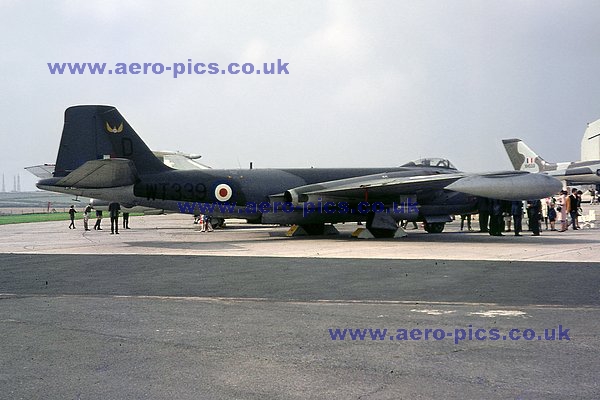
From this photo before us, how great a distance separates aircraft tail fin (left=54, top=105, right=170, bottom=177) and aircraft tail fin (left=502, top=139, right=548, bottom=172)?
54395mm

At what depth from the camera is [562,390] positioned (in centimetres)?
515

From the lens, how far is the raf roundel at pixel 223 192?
Answer: 949 inches

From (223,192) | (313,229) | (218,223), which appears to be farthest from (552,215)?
(218,223)

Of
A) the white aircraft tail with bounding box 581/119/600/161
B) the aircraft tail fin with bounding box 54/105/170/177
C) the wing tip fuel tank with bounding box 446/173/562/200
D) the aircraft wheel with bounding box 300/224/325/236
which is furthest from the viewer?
the white aircraft tail with bounding box 581/119/600/161

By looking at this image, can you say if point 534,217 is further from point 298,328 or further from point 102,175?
point 298,328

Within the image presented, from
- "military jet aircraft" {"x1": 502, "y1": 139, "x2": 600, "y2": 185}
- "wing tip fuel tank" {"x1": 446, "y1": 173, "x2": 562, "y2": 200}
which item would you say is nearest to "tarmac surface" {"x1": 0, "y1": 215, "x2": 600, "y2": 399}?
"wing tip fuel tank" {"x1": 446, "y1": 173, "x2": 562, "y2": 200}

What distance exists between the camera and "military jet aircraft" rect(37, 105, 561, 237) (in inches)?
838

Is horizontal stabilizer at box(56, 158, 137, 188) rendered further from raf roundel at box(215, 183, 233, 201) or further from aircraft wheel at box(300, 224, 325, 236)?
aircraft wheel at box(300, 224, 325, 236)

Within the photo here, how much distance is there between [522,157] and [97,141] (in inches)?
2263

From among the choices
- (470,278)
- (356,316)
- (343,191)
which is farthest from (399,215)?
(356,316)

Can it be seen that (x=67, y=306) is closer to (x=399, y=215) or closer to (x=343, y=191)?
(x=343, y=191)

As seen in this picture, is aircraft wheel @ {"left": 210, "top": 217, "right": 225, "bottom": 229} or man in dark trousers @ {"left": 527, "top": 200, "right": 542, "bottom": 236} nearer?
man in dark trousers @ {"left": 527, "top": 200, "right": 542, "bottom": 236}

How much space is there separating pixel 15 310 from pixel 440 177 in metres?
16.3

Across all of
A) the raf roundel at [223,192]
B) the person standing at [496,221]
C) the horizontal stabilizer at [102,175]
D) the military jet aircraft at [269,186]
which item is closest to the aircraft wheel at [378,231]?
the military jet aircraft at [269,186]
